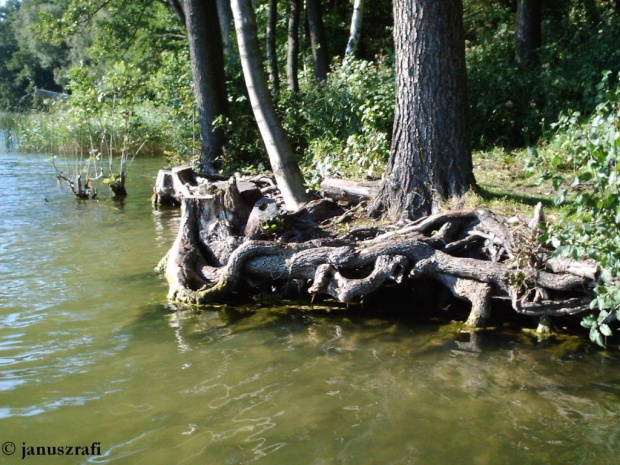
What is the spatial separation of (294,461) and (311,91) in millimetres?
11460

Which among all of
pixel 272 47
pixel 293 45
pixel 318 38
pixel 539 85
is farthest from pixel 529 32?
pixel 272 47

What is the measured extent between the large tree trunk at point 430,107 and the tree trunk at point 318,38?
35.1 feet

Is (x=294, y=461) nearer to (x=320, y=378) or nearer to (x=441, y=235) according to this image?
(x=320, y=378)

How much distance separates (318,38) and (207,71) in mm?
5375

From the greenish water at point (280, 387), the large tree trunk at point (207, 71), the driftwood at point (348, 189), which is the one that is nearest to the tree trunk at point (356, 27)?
the large tree trunk at point (207, 71)

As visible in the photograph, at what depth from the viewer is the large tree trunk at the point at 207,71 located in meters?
14.3

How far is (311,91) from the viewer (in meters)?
14.9

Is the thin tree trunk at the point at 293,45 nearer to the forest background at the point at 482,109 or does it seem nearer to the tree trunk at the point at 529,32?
the forest background at the point at 482,109

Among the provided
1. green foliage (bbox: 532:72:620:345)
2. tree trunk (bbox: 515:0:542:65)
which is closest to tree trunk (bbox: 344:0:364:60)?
tree trunk (bbox: 515:0:542:65)

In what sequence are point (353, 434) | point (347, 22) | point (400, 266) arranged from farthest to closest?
1. point (347, 22)
2. point (400, 266)
3. point (353, 434)

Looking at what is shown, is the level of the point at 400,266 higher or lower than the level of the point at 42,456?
higher

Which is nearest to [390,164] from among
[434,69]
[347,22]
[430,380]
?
[434,69]

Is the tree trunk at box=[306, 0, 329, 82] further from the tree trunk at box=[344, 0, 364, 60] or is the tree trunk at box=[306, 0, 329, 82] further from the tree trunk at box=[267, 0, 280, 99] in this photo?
the tree trunk at box=[267, 0, 280, 99]

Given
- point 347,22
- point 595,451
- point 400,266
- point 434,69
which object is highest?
point 347,22
